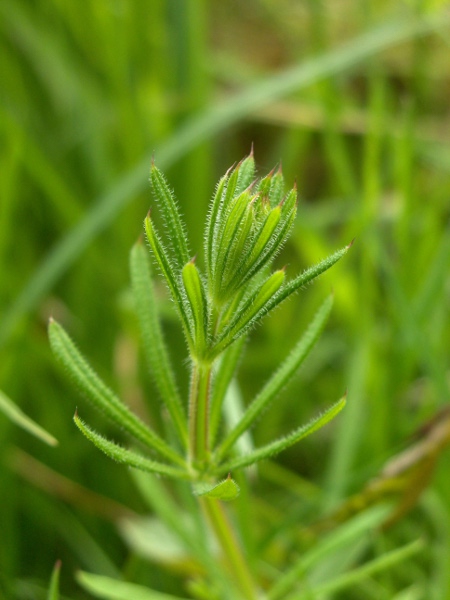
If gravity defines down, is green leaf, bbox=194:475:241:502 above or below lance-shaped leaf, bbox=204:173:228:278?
below

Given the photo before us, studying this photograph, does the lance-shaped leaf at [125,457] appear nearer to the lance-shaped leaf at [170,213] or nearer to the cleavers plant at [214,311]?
the cleavers plant at [214,311]

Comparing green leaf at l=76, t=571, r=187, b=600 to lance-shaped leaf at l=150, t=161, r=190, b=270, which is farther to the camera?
green leaf at l=76, t=571, r=187, b=600

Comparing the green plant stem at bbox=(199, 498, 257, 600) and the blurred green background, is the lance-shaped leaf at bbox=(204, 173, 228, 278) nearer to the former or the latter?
the green plant stem at bbox=(199, 498, 257, 600)

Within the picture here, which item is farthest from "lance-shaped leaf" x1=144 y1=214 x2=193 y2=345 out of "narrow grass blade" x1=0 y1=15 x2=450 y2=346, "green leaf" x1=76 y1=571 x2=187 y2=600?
"narrow grass blade" x1=0 y1=15 x2=450 y2=346

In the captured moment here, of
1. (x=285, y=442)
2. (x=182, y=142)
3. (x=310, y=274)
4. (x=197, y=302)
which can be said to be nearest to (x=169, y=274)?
(x=197, y=302)

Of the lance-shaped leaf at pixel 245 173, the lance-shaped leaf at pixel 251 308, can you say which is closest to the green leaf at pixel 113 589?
the lance-shaped leaf at pixel 251 308
